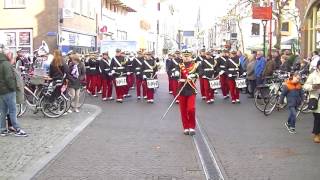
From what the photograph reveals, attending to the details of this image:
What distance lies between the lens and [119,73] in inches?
806

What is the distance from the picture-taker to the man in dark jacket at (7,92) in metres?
11.1

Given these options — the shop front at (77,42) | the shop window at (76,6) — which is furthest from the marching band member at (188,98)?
the shop window at (76,6)

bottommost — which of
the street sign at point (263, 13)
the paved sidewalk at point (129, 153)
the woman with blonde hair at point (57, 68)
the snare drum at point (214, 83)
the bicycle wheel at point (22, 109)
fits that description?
the paved sidewalk at point (129, 153)

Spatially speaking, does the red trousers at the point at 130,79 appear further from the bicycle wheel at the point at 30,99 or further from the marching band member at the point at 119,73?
the bicycle wheel at the point at 30,99

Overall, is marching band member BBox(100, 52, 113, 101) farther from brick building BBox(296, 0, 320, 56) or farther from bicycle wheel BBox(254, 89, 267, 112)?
brick building BBox(296, 0, 320, 56)

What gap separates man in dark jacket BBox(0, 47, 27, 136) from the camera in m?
11.1

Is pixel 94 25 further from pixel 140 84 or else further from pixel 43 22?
pixel 140 84

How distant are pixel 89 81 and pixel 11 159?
1417 cm

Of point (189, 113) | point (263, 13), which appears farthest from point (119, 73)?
point (189, 113)

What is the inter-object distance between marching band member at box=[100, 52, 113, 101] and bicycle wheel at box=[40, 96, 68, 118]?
573 cm

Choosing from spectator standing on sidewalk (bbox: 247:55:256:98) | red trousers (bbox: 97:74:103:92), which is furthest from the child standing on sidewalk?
red trousers (bbox: 97:74:103:92)

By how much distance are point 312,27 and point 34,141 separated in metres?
17.2

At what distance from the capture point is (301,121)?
14367mm

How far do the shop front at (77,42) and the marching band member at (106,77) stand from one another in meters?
9.86
